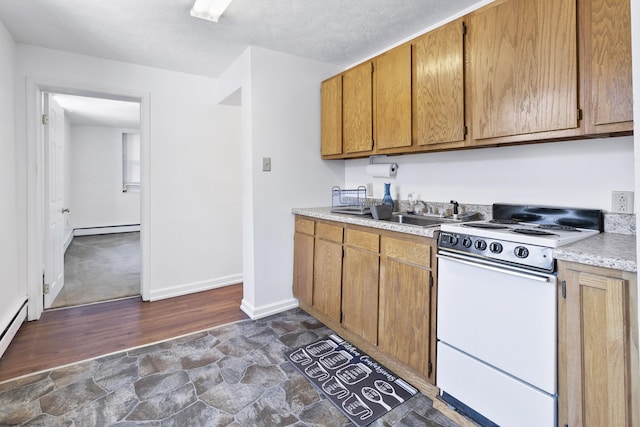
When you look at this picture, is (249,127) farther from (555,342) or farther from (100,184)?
(100,184)

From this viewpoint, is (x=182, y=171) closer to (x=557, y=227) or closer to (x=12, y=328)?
(x=12, y=328)

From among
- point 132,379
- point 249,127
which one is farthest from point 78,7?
point 132,379

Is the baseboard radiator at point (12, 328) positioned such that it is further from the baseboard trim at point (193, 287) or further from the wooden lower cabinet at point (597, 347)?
the wooden lower cabinet at point (597, 347)

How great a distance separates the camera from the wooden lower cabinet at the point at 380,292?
178 centimetres

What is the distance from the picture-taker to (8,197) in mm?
2477

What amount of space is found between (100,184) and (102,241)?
1.54 m

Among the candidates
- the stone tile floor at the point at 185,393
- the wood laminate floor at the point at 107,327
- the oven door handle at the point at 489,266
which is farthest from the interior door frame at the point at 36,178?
the oven door handle at the point at 489,266

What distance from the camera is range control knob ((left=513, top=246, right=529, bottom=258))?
4.39 feet

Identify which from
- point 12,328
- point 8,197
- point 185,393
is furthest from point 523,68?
point 12,328

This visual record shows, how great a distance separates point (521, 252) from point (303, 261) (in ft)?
6.10

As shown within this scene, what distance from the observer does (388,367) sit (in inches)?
81.8

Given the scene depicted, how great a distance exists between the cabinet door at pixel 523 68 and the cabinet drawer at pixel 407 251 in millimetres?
732

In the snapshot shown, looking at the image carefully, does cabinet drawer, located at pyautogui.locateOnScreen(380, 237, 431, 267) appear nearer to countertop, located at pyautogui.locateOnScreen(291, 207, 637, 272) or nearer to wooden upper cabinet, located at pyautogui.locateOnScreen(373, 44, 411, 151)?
countertop, located at pyautogui.locateOnScreen(291, 207, 637, 272)

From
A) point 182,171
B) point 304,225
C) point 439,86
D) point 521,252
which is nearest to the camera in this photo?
point 521,252
